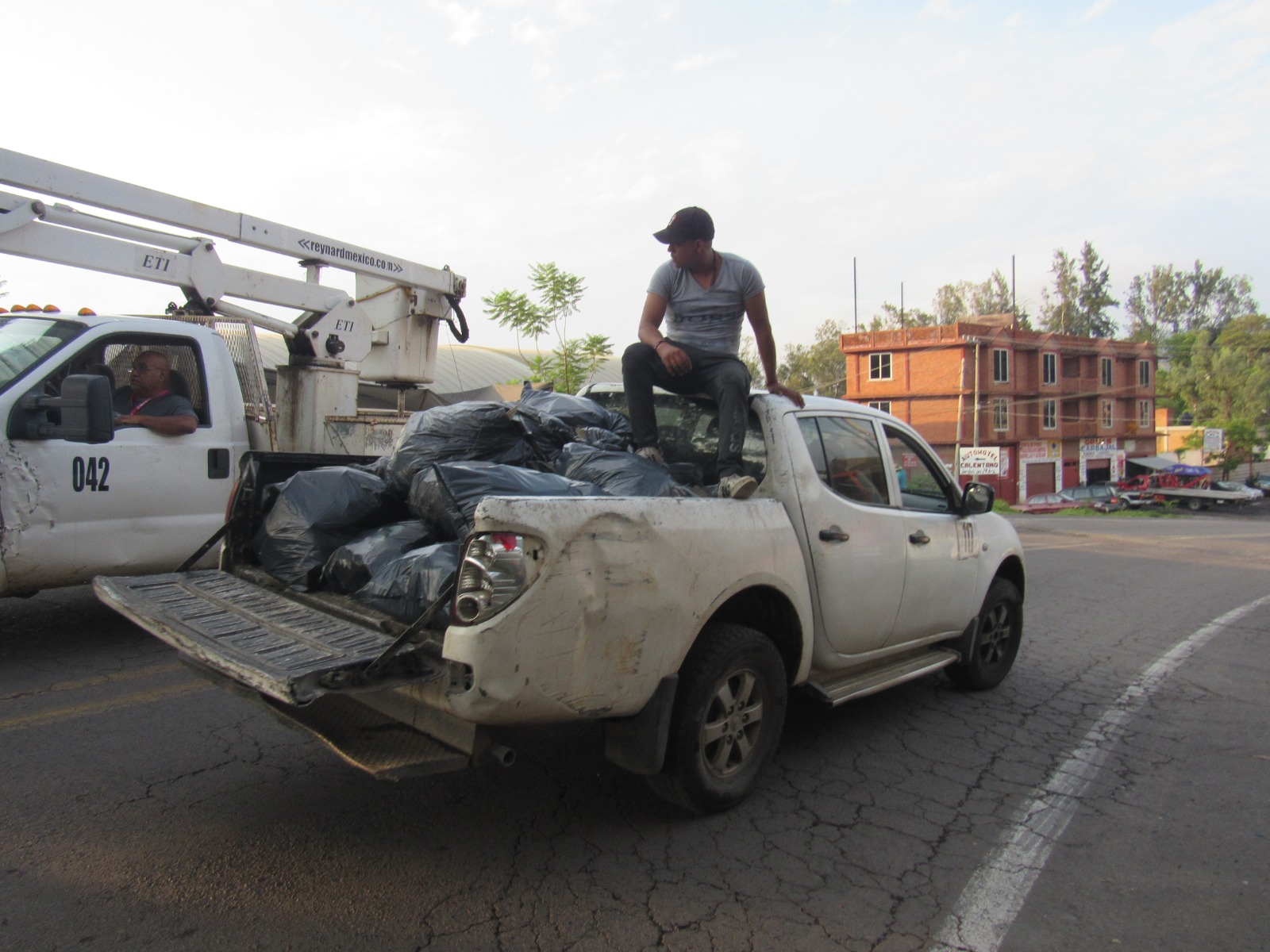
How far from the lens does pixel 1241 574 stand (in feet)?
42.2

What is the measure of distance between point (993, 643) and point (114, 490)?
5.51m

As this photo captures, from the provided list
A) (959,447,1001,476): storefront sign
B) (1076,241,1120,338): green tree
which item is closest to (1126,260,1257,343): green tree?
(1076,241,1120,338): green tree

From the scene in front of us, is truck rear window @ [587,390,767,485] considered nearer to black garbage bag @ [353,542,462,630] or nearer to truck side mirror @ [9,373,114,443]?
black garbage bag @ [353,542,462,630]

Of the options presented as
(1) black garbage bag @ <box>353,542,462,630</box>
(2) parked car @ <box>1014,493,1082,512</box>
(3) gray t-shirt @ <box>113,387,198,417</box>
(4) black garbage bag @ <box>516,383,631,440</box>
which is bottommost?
(2) parked car @ <box>1014,493,1082,512</box>

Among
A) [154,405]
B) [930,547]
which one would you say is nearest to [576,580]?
[930,547]

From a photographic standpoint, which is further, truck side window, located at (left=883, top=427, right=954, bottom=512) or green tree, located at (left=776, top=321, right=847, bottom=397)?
green tree, located at (left=776, top=321, right=847, bottom=397)

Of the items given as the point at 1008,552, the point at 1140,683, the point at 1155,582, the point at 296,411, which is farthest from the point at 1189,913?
the point at 1155,582

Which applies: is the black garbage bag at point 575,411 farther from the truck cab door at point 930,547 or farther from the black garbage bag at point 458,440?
the truck cab door at point 930,547

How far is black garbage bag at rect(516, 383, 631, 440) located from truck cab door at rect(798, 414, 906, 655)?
3.13 feet

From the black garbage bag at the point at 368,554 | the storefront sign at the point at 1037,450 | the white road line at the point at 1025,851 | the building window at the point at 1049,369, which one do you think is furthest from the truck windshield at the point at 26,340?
the building window at the point at 1049,369

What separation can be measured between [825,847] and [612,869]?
0.83m

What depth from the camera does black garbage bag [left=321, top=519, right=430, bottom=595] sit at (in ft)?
11.5

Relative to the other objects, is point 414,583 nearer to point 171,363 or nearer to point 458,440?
point 458,440

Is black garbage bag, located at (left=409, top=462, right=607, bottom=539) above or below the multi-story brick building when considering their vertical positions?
below
